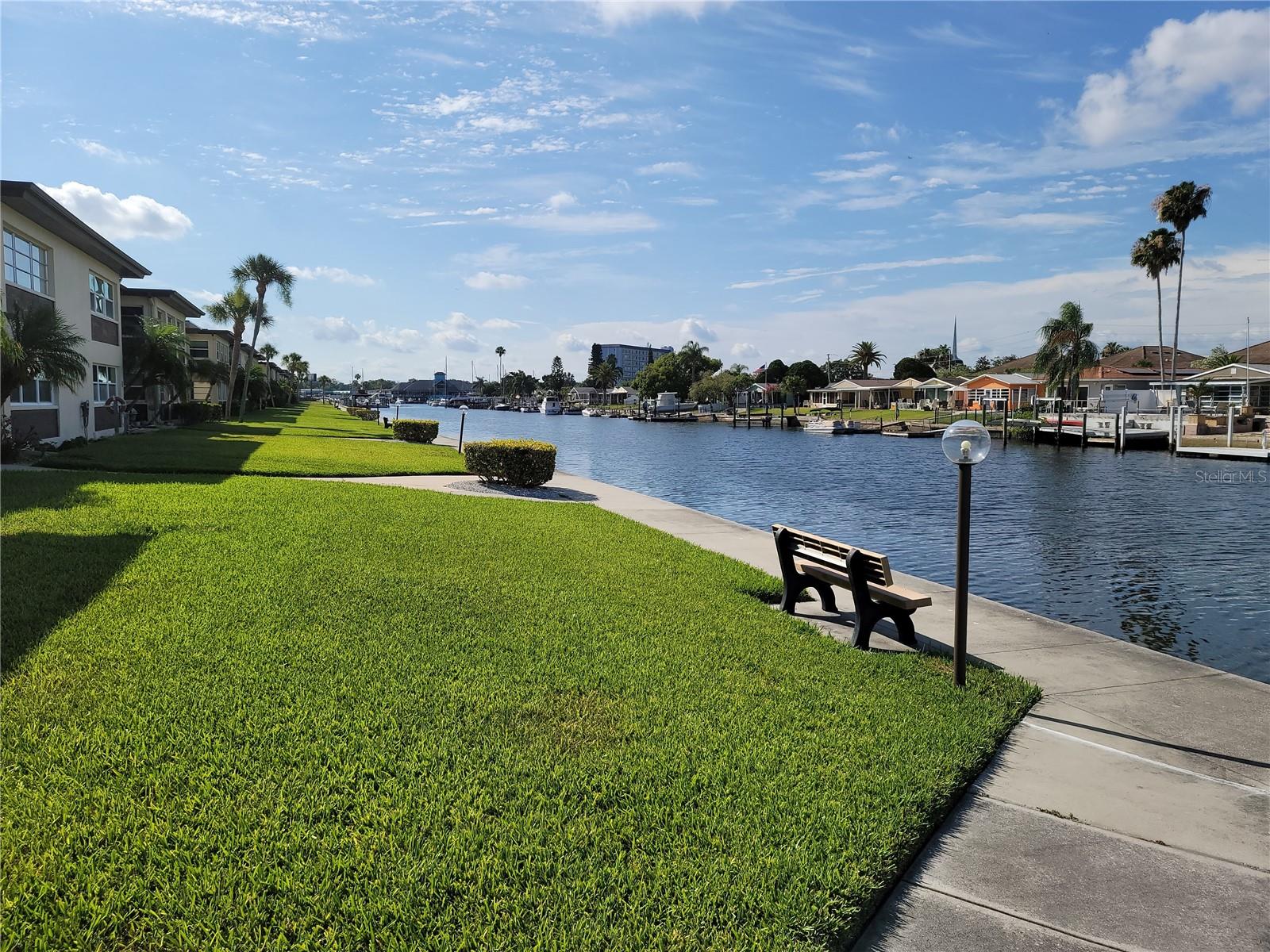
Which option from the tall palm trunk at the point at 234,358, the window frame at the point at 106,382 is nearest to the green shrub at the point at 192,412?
the tall palm trunk at the point at 234,358

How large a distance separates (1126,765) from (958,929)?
2433mm

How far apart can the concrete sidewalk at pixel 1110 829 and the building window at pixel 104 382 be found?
106 feet

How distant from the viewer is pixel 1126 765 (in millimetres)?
5348

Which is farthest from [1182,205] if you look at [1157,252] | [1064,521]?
[1064,521]

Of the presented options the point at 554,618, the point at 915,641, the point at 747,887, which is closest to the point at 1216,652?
the point at 915,641

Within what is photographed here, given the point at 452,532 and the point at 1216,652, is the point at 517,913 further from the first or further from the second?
the point at 1216,652

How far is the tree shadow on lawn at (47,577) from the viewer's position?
21.6 feet

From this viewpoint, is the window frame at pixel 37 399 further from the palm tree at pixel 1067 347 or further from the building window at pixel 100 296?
the palm tree at pixel 1067 347

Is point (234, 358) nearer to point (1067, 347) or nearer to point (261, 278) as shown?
point (261, 278)

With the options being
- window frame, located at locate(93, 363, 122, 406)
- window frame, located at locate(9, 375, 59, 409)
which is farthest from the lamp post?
window frame, located at locate(93, 363, 122, 406)

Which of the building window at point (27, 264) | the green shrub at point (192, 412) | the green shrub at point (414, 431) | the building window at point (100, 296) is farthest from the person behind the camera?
the green shrub at point (192, 412)

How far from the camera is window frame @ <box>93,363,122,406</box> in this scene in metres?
Result: 29.8

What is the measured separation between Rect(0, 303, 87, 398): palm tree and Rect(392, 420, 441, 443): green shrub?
15720 millimetres

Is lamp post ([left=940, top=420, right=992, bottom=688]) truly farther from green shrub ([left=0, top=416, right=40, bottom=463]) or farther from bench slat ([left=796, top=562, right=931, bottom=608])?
green shrub ([left=0, top=416, right=40, bottom=463])
